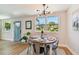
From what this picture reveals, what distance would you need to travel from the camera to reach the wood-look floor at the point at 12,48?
2418mm

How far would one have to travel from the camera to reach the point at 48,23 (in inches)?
95.6

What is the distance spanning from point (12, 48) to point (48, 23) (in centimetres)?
79

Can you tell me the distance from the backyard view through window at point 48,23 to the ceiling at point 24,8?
143 millimetres

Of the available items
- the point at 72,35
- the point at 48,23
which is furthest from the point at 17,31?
the point at 72,35

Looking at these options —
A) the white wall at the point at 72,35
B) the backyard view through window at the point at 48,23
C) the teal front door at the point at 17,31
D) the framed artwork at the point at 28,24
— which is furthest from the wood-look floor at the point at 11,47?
the white wall at the point at 72,35

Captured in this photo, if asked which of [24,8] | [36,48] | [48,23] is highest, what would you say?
[24,8]

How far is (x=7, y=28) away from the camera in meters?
2.50

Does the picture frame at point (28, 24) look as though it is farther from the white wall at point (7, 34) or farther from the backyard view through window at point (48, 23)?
the white wall at point (7, 34)

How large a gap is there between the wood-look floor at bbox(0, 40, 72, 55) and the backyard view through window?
0.37 metres

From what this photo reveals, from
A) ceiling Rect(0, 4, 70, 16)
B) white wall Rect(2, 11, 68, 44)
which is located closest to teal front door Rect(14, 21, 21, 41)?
white wall Rect(2, 11, 68, 44)

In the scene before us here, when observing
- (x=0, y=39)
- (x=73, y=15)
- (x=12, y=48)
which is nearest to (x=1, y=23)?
(x=0, y=39)

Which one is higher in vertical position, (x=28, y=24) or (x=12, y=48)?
(x=28, y=24)

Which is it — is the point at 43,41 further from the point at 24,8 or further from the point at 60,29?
the point at 24,8
